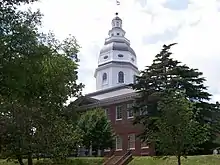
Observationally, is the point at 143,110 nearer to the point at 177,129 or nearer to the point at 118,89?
the point at 177,129

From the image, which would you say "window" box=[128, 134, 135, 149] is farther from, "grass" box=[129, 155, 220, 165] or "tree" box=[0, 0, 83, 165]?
"tree" box=[0, 0, 83, 165]

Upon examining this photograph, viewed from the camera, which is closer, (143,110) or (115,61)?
(143,110)

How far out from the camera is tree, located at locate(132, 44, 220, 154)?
139 ft

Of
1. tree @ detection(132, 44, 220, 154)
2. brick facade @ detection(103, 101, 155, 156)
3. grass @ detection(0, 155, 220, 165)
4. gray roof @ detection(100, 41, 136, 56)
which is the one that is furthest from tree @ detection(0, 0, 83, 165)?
gray roof @ detection(100, 41, 136, 56)

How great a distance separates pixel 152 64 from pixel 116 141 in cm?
1253

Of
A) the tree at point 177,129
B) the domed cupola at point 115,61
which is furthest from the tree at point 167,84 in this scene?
the domed cupola at point 115,61

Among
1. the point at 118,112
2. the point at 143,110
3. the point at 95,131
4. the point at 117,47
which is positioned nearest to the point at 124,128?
the point at 118,112

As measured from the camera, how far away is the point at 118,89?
199 ft

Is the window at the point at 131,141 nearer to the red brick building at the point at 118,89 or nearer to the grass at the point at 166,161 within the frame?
the red brick building at the point at 118,89

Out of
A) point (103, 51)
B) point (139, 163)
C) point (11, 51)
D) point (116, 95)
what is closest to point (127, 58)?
point (103, 51)

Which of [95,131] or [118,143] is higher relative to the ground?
[95,131]

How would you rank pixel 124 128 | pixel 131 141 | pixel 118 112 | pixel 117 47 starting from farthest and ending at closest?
pixel 117 47, pixel 118 112, pixel 124 128, pixel 131 141

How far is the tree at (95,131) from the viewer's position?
45031mm

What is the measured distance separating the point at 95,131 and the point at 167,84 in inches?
312
